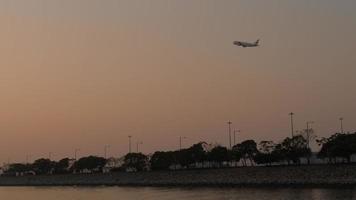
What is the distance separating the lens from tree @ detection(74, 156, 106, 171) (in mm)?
143500

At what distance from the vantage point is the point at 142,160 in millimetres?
129000

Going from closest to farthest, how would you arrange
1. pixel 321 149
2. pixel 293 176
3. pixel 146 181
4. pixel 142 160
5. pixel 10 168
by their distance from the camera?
pixel 293 176
pixel 321 149
pixel 146 181
pixel 142 160
pixel 10 168

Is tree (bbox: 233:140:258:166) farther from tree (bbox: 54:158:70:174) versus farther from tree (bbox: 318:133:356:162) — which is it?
tree (bbox: 54:158:70:174)

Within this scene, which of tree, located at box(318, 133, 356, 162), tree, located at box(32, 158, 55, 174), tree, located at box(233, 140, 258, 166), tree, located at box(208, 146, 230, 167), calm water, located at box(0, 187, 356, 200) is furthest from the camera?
tree, located at box(32, 158, 55, 174)

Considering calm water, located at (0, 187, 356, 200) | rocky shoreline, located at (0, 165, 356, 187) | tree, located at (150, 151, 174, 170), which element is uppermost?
tree, located at (150, 151, 174, 170)

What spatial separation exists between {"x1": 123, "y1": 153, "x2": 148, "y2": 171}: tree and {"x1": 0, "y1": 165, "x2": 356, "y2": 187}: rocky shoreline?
7826 millimetres

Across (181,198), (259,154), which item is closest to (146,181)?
(259,154)

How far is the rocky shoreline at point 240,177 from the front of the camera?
7056 centimetres

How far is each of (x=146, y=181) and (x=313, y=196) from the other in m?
54.6

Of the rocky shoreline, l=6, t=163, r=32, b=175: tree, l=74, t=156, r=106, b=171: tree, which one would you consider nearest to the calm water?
the rocky shoreline

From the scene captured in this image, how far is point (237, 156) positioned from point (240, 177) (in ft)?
61.0

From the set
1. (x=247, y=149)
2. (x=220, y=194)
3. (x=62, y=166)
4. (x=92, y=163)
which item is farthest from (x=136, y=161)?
(x=220, y=194)

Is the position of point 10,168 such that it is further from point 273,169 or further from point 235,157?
point 273,169

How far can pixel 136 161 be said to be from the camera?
12912 cm
